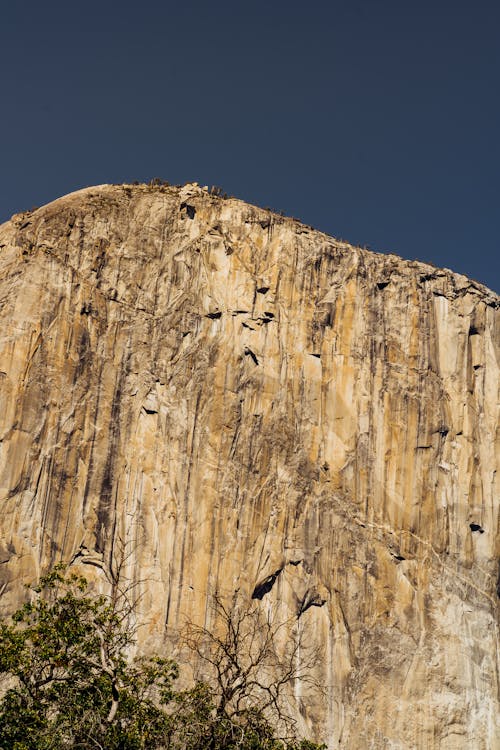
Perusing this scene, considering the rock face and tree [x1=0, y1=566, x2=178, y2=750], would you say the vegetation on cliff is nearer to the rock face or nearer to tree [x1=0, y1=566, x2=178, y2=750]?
tree [x1=0, y1=566, x2=178, y2=750]

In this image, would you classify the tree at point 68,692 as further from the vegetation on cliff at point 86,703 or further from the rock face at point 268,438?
the rock face at point 268,438

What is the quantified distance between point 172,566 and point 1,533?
24.1 ft

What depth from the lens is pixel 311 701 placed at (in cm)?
4197

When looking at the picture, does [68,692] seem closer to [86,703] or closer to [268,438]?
A: [86,703]

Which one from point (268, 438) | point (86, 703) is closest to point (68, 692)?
point (86, 703)

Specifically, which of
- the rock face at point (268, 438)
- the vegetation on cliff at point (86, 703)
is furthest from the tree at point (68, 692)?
the rock face at point (268, 438)

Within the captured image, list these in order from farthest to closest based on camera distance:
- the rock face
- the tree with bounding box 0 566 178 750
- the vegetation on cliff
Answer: the rock face → the tree with bounding box 0 566 178 750 → the vegetation on cliff

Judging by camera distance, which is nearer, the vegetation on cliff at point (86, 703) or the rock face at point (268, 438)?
the vegetation on cliff at point (86, 703)

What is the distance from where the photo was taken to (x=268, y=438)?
45.5 meters

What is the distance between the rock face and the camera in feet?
139

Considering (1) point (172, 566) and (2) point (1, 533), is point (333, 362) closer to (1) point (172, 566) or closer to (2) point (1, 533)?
(1) point (172, 566)

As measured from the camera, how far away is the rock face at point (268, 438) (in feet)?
139

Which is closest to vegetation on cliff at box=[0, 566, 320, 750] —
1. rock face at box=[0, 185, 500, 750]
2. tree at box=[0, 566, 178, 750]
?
tree at box=[0, 566, 178, 750]

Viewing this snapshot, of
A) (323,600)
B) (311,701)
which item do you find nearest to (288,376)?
(323,600)
